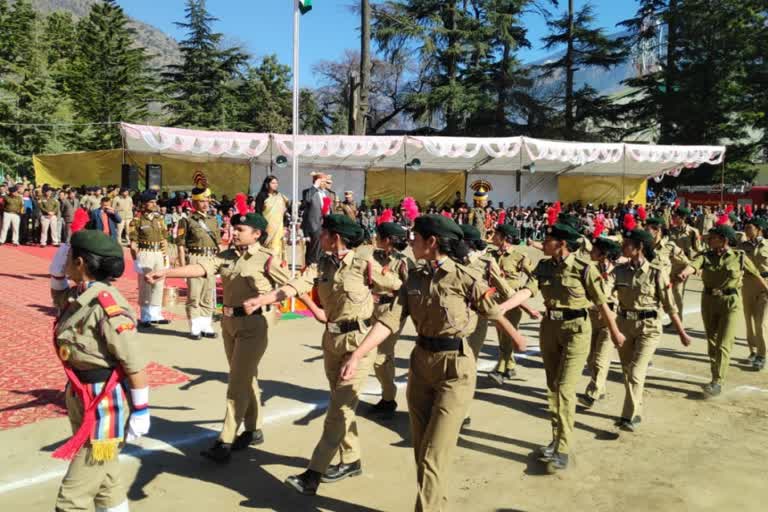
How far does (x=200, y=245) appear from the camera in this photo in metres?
9.23

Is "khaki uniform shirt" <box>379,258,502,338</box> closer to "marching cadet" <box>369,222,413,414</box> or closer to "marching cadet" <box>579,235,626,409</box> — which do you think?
"marching cadet" <box>369,222,413,414</box>

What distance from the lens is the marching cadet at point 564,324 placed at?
5.11 metres

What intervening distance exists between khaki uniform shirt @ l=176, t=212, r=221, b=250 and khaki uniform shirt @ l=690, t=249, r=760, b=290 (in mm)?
6735

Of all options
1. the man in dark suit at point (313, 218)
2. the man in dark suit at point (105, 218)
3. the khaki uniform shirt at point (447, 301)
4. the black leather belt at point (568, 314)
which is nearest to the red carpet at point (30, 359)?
the man in dark suit at point (105, 218)

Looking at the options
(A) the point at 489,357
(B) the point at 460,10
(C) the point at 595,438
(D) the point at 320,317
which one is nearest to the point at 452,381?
(D) the point at 320,317

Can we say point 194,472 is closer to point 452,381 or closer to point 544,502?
point 452,381

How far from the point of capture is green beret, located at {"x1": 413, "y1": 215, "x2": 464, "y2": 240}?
393cm

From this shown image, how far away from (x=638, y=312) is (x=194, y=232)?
20.1 feet

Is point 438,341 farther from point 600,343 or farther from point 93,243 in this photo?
point 600,343

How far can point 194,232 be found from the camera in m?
9.20

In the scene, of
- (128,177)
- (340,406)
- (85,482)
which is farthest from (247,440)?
(128,177)

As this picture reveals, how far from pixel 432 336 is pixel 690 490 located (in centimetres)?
254

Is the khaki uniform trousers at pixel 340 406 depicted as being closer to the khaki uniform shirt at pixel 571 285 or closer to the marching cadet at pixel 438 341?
the marching cadet at pixel 438 341

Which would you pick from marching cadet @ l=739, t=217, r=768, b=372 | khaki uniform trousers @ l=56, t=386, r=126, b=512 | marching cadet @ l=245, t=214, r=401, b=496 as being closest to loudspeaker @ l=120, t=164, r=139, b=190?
marching cadet @ l=245, t=214, r=401, b=496
